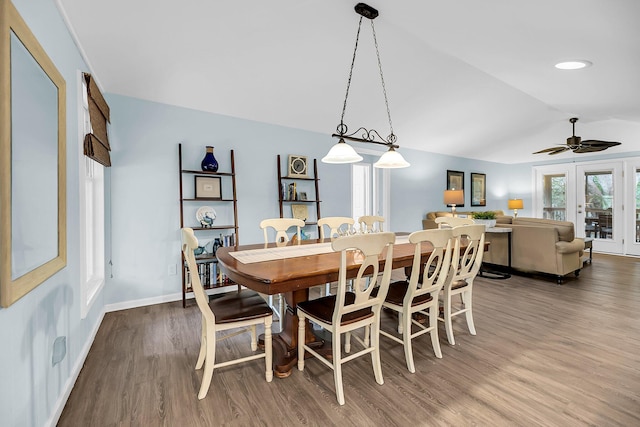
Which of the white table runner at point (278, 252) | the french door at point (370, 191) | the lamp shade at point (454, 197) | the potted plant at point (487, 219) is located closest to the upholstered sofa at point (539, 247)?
the potted plant at point (487, 219)

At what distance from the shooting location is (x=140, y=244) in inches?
133

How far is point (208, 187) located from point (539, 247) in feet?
14.7

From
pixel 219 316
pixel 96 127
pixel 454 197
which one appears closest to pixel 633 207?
pixel 454 197

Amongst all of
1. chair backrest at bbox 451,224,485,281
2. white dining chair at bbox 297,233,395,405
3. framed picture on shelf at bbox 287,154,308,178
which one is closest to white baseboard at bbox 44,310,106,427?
white dining chair at bbox 297,233,395,405

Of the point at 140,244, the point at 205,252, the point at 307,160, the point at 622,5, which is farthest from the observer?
the point at 307,160

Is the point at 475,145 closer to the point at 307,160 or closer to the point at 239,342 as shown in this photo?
the point at 307,160

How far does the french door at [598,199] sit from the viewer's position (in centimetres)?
623

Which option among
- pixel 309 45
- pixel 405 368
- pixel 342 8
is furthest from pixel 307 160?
pixel 405 368

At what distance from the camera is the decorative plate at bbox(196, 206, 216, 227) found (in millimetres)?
3637

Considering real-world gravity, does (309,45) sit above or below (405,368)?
above

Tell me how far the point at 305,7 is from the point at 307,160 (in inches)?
85.7

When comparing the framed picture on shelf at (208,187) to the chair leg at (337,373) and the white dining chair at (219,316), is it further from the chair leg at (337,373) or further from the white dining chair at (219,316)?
the chair leg at (337,373)

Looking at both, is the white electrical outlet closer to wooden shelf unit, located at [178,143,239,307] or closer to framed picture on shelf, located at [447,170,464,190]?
wooden shelf unit, located at [178,143,239,307]

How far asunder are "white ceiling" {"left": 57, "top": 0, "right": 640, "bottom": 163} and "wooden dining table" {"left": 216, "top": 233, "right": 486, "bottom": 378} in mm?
1769
